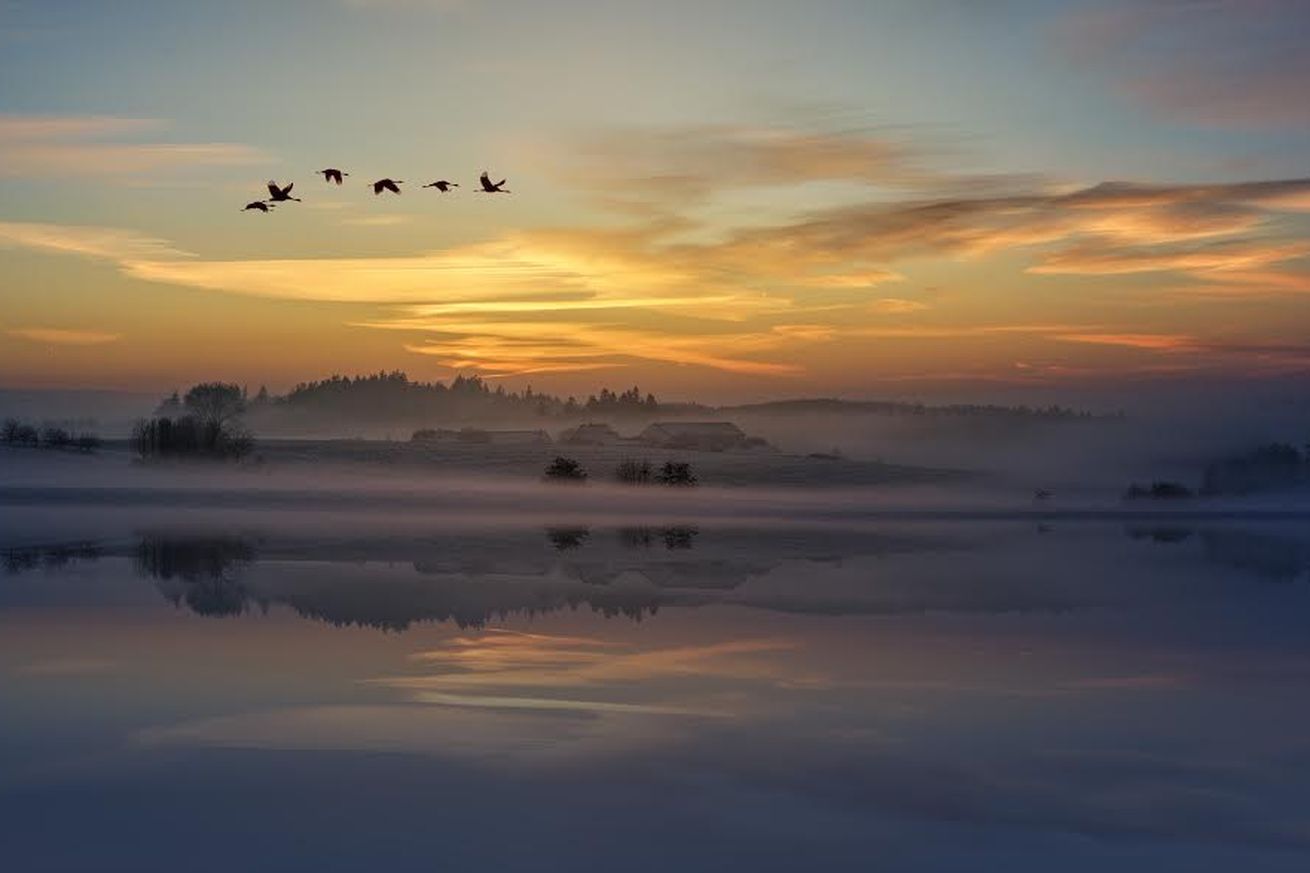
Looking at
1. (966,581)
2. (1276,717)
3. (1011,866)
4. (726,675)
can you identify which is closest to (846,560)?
(966,581)

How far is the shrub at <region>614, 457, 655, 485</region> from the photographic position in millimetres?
59866

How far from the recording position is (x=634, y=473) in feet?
202

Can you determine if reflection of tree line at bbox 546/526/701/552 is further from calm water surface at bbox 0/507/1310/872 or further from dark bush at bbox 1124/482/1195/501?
dark bush at bbox 1124/482/1195/501

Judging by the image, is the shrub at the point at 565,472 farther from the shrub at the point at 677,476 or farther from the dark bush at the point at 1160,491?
the dark bush at the point at 1160,491

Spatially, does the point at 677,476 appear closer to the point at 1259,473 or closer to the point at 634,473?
the point at 634,473

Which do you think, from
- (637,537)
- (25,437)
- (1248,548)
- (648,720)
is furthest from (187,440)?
(648,720)

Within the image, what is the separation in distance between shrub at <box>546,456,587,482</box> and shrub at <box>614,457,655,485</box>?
1.57 meters

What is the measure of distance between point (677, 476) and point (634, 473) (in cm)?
247

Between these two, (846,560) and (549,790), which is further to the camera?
(846,560)

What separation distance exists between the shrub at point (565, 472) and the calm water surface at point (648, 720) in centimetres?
3500

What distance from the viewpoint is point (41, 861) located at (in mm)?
8367

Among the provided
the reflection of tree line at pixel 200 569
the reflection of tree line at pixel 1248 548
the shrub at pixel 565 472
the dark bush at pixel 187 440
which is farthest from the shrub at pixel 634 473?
the reflection of tree line at pixel 200 569

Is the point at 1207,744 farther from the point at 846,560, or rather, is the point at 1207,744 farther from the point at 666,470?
the point at 666,470

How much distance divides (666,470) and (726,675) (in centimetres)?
4600
